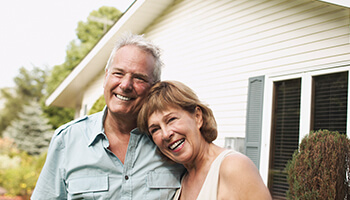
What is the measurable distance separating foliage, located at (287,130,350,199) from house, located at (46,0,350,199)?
24.7 inches

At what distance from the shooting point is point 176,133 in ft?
7.07

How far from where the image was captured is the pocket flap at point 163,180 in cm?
228

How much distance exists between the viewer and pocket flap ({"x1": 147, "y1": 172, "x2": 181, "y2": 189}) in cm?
228

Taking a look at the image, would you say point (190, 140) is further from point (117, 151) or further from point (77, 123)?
point (77, 123)

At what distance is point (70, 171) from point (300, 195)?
136 inches

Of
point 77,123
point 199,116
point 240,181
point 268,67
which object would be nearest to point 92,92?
point 268,67

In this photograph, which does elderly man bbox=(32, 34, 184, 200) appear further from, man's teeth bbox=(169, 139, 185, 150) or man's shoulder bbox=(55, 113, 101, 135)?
man's teeth bbox=(169, 139, 185, 150)

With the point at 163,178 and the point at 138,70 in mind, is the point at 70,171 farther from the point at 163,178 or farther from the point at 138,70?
the point at 138,70

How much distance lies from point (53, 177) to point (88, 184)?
0.83ft

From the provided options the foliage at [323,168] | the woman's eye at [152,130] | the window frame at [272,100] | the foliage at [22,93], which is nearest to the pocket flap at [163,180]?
the woman's eye at [152,130]

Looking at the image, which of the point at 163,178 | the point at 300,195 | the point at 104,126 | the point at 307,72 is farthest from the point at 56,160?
the point at 307,72

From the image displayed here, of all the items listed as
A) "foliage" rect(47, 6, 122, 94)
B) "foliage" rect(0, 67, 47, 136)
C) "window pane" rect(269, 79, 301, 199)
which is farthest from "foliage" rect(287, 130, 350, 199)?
"foliage" rect(0, 67, 47, 136)

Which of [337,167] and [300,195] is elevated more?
[337,167]

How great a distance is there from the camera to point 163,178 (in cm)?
235
